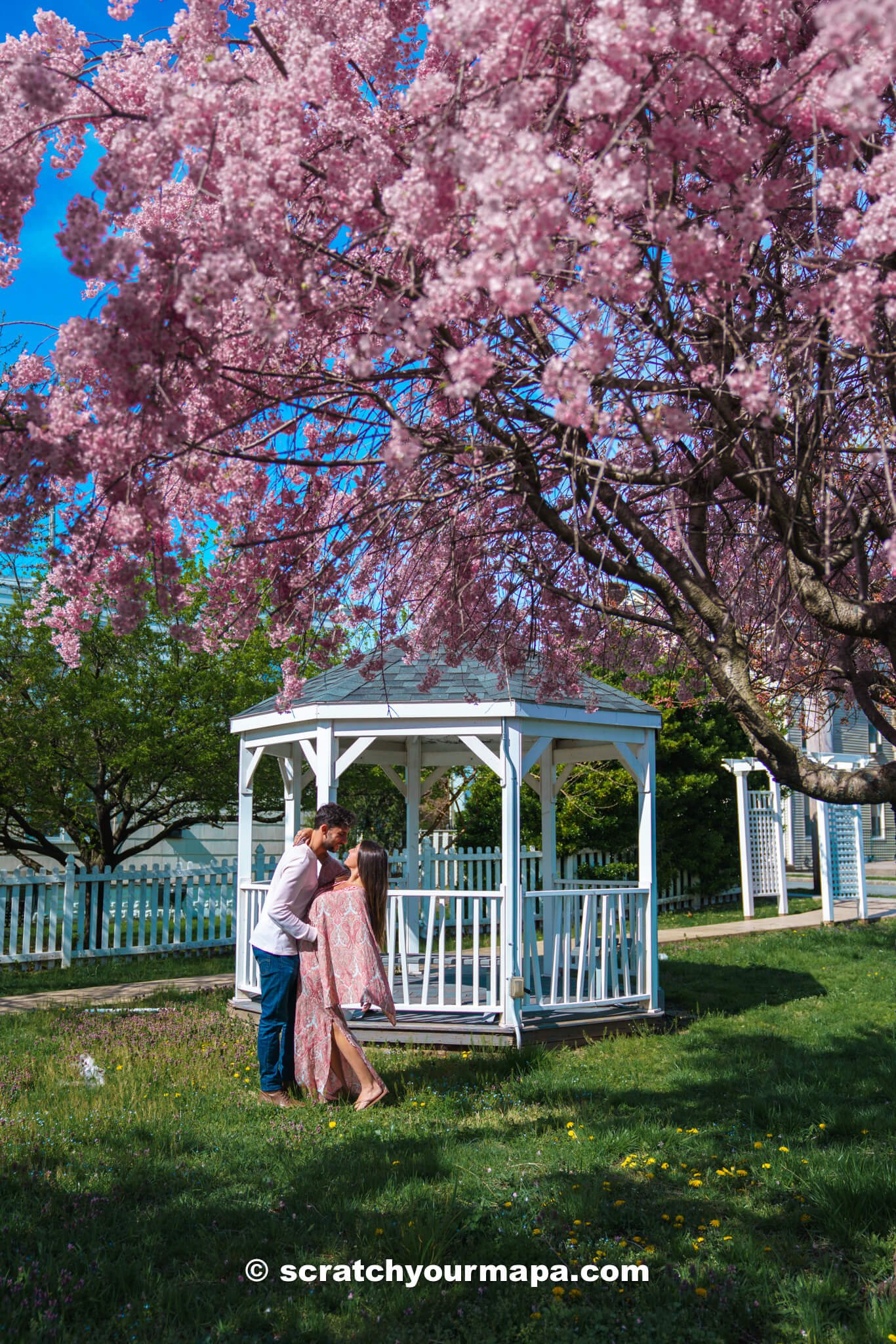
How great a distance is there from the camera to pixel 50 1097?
6246 mm

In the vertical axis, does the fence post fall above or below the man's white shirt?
below

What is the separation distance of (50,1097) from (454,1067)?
8.59 feet

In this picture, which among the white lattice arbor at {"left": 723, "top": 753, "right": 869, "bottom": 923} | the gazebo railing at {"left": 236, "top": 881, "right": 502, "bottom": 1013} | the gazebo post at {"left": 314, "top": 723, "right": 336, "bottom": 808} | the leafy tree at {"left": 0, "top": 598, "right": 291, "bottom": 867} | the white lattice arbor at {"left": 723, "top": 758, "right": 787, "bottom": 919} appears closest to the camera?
the gazebo railing at {"left": 236, "top": 881, "right": 502, "bottom": 1013}

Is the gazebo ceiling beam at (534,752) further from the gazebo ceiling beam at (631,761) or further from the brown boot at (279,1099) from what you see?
the brown boot at (279,1099)

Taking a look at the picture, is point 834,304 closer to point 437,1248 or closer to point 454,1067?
point 437,1248

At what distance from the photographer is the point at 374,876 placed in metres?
6.56

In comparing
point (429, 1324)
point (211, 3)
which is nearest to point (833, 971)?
point (429, 1324)

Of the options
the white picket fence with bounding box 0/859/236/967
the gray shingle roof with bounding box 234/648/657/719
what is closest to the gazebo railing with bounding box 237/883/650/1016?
the gray shingle roof with bounding box 234/648/657/719

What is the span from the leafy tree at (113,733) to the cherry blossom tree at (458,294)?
29.0ft

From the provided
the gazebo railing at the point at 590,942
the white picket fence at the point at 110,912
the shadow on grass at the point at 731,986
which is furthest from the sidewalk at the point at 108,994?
the shadow on grass at the point at 731,986

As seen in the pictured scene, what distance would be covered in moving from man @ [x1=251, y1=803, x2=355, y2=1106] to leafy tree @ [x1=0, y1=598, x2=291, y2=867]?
22.4 ft

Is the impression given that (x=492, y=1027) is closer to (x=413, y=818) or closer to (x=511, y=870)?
(x=511, y=870)

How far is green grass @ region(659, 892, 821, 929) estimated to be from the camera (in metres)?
16.4

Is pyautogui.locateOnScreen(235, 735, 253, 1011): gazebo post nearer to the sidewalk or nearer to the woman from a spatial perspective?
the sidewalk
